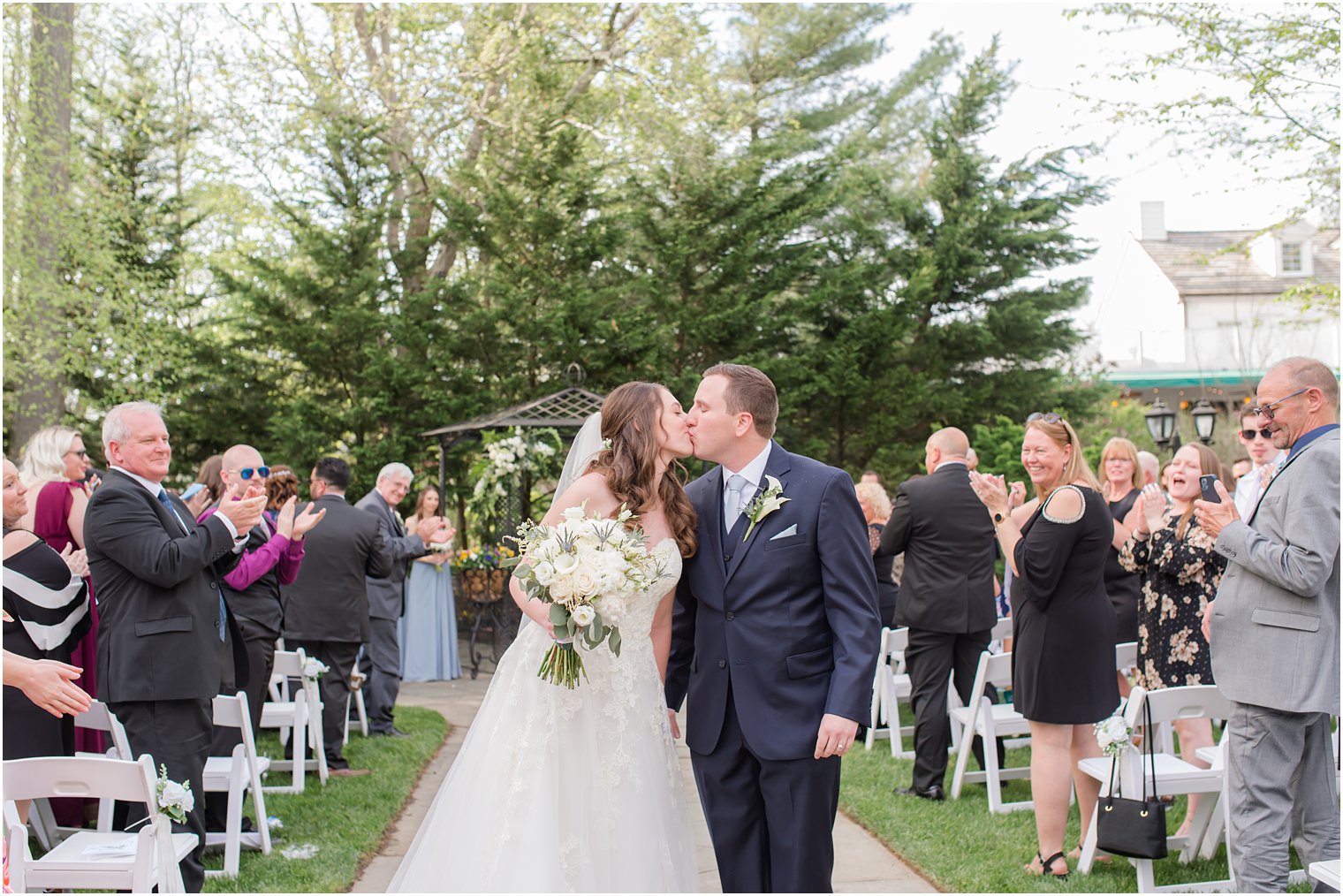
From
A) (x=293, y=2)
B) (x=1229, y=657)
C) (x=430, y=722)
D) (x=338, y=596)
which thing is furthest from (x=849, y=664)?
(x=293, y=2)

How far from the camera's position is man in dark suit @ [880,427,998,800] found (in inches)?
275

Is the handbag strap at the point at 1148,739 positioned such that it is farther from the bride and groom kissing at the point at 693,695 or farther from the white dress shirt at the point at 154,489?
the white dress shirt at the point at 154,489

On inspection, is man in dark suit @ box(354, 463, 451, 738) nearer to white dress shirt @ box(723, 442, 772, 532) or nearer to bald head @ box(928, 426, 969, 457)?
bald head @ box(928, 426, 969, 457)

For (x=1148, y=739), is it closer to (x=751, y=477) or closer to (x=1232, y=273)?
(x=751, y=477)

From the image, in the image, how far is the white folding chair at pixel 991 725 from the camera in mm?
6453

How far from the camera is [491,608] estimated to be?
42.5 feet

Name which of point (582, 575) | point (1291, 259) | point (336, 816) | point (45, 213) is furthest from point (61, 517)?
point (1291, 259)

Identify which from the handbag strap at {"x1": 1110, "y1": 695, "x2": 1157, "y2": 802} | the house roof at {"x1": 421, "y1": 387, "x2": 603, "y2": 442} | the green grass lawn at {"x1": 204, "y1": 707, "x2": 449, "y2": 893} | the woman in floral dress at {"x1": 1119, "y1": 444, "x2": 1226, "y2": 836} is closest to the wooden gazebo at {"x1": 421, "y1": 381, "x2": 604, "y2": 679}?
the house roof at {"x1": 421, "y1": 387, "x2": 603, "y2": 442}

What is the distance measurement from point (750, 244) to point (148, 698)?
13245mm

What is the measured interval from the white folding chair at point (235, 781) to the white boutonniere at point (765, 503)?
2.91 meters

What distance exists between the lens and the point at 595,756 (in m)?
4.09

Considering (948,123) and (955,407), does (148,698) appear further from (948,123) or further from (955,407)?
(948,123)

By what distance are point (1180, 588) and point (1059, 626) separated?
1.08 meters

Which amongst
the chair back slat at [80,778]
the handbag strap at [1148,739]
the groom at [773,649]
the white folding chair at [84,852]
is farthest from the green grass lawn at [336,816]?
the handbag strap at [1148,739]
